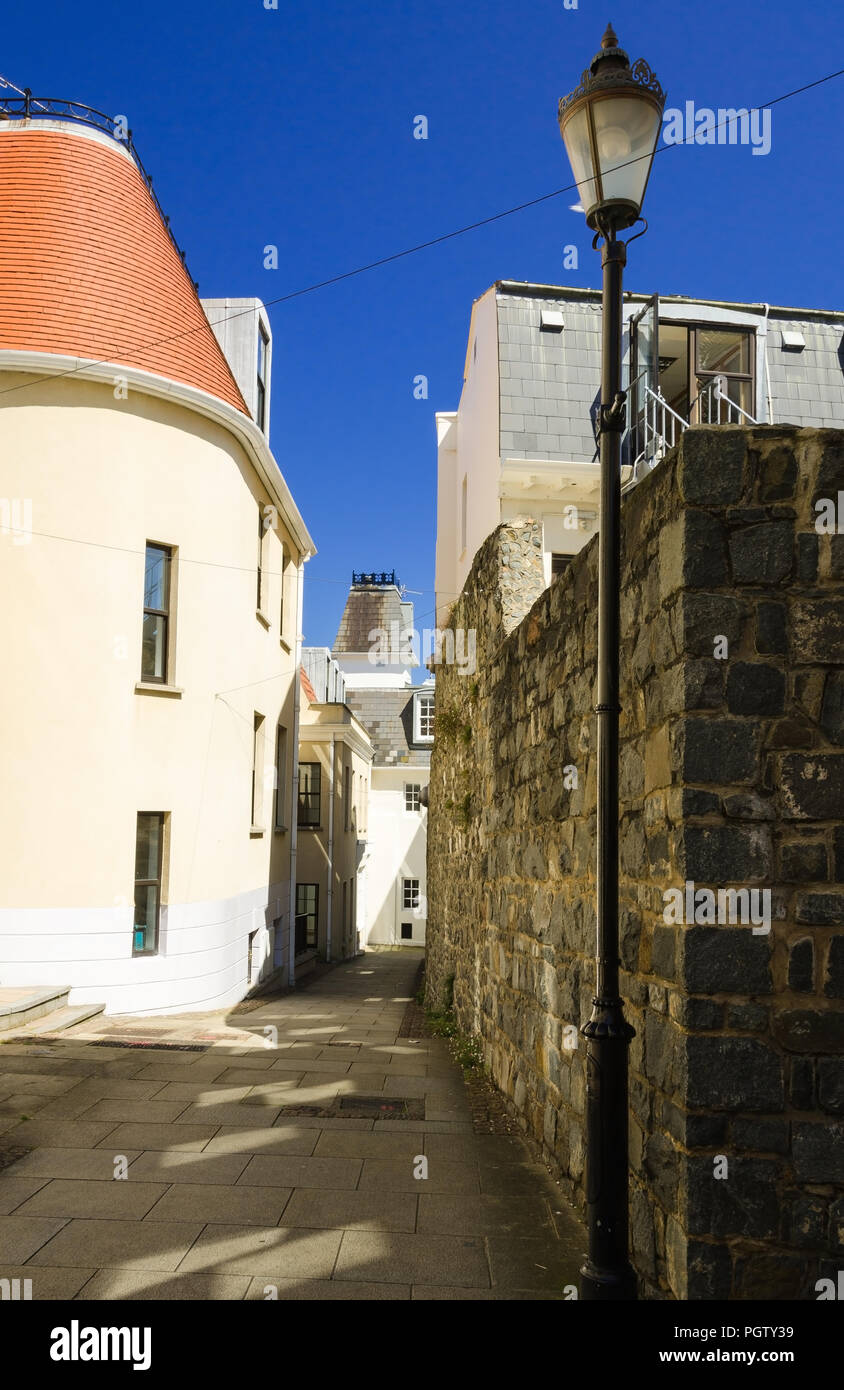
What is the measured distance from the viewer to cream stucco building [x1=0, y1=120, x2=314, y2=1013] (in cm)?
1132

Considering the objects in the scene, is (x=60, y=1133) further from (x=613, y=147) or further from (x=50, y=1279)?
(x=613, y=147)

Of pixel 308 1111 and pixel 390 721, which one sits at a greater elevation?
pixel 390 721

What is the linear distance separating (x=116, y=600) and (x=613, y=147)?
910cm

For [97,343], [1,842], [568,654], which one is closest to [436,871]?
[1,842]

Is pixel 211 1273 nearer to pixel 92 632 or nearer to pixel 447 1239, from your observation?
pixel 447 1239

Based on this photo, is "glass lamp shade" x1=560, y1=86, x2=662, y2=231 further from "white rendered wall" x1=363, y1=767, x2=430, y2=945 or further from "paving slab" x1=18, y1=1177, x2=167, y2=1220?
"white rendered wall" x1=363, y1=767, x2=430, y2=945

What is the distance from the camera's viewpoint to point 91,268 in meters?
13.0

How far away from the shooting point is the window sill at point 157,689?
39.5ft

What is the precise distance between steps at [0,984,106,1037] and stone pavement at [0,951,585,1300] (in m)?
1.13

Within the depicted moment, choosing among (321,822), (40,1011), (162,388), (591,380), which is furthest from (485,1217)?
(321,822)

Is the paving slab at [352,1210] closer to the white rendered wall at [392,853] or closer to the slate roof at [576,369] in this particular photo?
the slate roof at [576,369]

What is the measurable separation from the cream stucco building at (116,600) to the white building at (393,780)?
812 inches

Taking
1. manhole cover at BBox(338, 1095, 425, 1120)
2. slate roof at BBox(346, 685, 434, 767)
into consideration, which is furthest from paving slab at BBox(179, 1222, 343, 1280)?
slate roof at BBox(346, 685, 434, 767)

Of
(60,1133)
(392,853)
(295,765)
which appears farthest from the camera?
(392,853)
